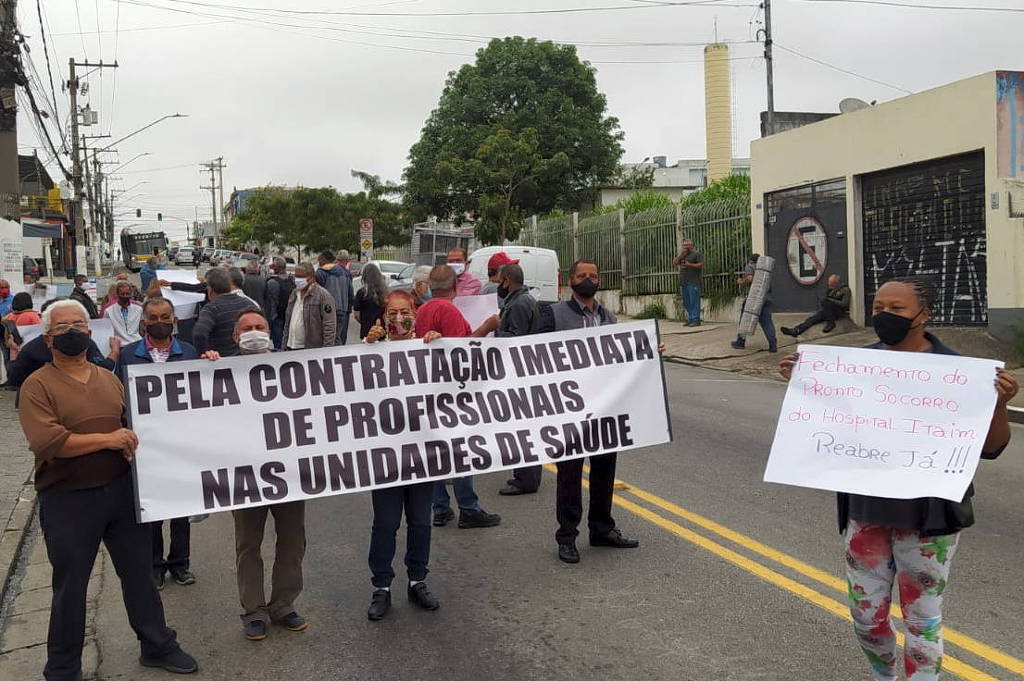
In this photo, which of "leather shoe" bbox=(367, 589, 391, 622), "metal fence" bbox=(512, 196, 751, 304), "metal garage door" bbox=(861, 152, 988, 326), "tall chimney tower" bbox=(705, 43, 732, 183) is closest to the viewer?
"leather shoe" bbox=(367, 589, 391, 622)

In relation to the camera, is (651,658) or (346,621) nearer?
(651,658)

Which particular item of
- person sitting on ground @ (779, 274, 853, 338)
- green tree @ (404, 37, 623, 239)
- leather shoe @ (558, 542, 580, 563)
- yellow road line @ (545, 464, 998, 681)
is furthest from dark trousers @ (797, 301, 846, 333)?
green tree @ (404, 37, 623, 239)

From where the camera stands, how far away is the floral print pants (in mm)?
3646

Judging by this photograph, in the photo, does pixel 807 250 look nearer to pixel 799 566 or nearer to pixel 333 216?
pixel 799 566

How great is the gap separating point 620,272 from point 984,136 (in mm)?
13298

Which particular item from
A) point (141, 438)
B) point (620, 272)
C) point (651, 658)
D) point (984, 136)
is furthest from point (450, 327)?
point (620, 272)

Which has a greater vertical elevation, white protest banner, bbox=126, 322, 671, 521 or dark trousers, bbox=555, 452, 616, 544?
white protest banner, bbox=126, 322, 671, 521

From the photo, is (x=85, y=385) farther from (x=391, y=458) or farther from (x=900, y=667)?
(x=900, y=667)

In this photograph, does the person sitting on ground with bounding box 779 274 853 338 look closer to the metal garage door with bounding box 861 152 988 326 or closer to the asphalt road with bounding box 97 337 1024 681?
the metal garage door with bounding box 861 152 988 326

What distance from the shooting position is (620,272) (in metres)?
28.3

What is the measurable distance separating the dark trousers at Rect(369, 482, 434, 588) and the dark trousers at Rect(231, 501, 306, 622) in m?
0.41

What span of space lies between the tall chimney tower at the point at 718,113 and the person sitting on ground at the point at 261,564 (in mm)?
52904

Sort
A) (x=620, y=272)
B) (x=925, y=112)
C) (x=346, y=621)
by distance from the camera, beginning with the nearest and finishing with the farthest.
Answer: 1. (x=346, y=621)
2. (x=925, y=112)
3. (x=620, y=272)

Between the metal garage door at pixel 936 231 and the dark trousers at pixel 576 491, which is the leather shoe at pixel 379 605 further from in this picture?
the metal garage door at pixel 936 231
